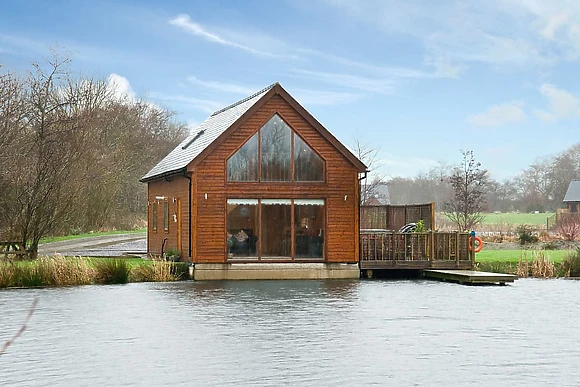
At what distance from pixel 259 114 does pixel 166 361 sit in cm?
1533

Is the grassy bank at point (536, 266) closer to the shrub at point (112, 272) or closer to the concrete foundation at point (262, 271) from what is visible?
the concrete foundation at point (262, 271)

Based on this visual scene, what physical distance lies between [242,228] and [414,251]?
559cm

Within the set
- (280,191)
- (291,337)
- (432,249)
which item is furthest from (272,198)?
(291,337)

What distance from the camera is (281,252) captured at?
27.9 m

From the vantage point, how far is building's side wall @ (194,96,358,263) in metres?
27.6

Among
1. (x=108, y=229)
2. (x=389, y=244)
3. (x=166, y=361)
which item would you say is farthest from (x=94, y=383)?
(x=108, y=229)

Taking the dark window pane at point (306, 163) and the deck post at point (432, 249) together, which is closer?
the dark window pane at point (306, 163)

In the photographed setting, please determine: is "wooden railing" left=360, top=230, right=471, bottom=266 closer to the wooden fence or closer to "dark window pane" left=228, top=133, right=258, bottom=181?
the wooden fence

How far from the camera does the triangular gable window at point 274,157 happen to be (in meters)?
27.9

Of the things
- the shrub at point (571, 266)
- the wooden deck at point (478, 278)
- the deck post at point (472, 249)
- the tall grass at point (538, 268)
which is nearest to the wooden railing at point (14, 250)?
the wooden deck at point (478, 278)

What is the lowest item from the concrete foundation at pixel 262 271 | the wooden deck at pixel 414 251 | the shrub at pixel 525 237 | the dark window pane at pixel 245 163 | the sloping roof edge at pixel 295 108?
the concrete foundation at pixel 262 271

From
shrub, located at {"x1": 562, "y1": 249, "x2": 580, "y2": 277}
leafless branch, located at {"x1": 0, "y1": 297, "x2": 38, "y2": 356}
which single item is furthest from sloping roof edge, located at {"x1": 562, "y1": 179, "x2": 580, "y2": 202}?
leafless branch, located at {"x1": 0, "y1": 297, "x2": 38, "y2": 356}

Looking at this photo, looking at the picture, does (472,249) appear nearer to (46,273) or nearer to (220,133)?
(220,133)

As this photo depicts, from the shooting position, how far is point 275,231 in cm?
2788
